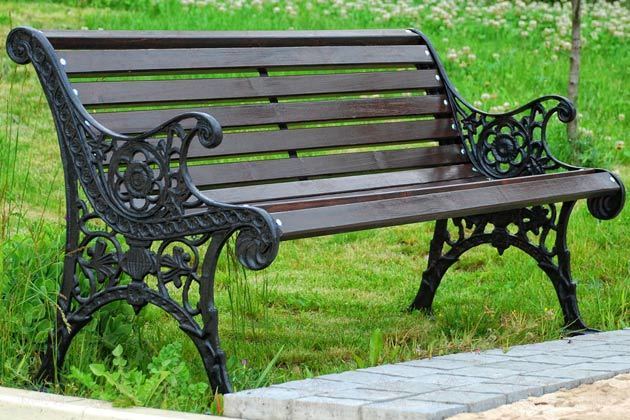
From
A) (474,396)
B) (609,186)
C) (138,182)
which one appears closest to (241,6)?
(609,186)

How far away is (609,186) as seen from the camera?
508 cm

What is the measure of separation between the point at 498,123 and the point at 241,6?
6.22 m

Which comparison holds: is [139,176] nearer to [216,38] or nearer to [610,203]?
[216,38]

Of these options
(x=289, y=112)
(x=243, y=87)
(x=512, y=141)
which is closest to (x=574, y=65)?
(x=512, y=141)

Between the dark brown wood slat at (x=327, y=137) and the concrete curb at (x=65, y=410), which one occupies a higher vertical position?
the dark brown wood slat at (x=327, y=137)

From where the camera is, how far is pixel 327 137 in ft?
16.8

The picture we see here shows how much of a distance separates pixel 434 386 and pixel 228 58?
5.76 ft

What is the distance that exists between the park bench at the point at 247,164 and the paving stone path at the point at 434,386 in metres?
0.35

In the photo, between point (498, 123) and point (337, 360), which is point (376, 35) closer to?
point (498, 123)

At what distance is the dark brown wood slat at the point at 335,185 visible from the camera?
4.65 metres

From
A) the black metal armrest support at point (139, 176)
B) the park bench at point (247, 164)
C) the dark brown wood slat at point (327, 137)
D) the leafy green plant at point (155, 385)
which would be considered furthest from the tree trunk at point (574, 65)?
the leafy green plant at point (155, 385)

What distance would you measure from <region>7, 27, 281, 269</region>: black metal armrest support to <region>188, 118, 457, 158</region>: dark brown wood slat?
0.56 meters

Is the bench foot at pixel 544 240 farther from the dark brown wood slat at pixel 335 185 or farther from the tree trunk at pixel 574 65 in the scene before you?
the tree trunk at pixel 574 65

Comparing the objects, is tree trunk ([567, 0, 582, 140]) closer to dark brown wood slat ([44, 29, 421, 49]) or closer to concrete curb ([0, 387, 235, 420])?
dark brown wood slat ([44, 29, 421, 49])
